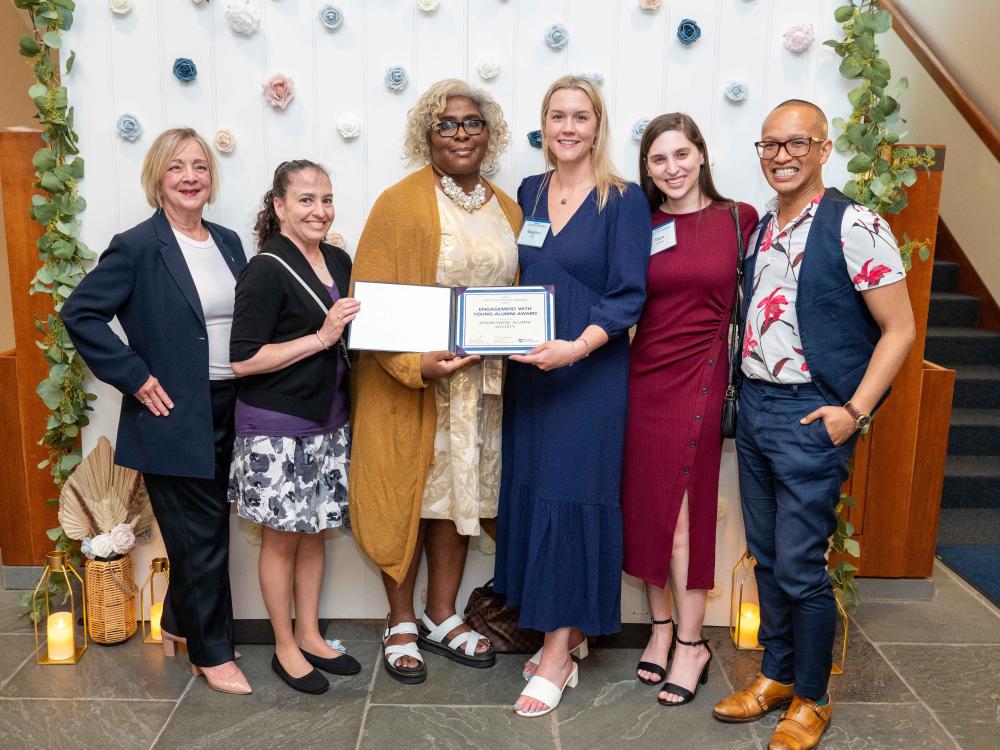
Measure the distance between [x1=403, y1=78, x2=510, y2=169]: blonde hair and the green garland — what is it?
1.06m

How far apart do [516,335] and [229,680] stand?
1.33 metres

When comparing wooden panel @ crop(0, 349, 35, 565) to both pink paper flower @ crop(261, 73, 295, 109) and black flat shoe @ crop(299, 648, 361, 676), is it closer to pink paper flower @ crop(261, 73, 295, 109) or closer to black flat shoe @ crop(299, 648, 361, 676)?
black flat shoe @ crop(299, 648, 361, 676)

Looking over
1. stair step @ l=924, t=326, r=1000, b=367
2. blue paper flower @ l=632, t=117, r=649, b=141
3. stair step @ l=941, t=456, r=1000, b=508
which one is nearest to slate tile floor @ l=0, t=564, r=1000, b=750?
stair step @ l=941, t=456, r=1000, b=508

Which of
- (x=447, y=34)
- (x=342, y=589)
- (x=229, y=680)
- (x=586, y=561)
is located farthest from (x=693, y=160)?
(x=229, y=680)

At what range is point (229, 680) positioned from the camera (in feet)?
8.34

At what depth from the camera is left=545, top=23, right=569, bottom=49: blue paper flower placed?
266 cm

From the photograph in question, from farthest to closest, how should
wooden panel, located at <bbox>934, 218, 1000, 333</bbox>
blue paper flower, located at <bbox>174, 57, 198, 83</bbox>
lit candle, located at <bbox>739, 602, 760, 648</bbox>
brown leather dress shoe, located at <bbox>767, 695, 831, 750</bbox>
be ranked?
wooden panel, located at <bbox>934, 218, 1000, 333</bbox> < lit candle, located at <bbox>739, 602, 760, 648</bbox> < blue paper flower, located at <bbox>174, 57, 198, 83</bbox> < brown leather dress shoe, located at <bbox>767, 695, 831, 750</bbox>

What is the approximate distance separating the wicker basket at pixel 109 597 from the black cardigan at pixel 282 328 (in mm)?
850

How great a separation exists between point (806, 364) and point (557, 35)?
1.28 m

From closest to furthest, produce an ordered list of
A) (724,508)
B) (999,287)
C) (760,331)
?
(760,331) < (724,508) < (999,287)

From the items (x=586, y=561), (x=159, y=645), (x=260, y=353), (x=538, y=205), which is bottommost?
(x=159, y=645)

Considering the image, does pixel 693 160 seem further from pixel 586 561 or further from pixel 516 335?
pixel 586 561

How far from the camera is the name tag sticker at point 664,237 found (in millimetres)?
2371

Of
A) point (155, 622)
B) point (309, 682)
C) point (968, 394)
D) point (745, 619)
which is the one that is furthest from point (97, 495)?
point (968, 394)
